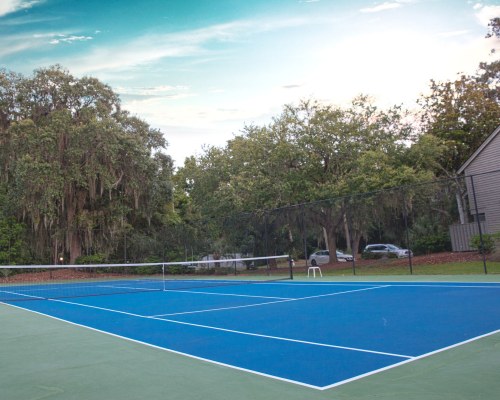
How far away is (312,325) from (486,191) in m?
21.4

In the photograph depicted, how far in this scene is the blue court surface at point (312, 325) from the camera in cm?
565

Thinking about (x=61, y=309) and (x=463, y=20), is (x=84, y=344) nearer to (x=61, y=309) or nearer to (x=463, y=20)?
(x=61, y=309)

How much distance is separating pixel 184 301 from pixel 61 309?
3.43 m

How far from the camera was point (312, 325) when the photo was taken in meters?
8.30

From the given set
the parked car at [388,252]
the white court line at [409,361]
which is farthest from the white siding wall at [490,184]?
the white court line at [409,361]

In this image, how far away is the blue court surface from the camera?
5652 mm

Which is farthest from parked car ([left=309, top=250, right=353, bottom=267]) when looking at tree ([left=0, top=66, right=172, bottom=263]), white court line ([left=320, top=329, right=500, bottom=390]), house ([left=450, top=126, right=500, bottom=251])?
white court line ([left=320, top=329, right=500, bottom=390])

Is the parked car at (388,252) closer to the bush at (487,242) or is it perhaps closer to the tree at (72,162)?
the bush at (487,242)

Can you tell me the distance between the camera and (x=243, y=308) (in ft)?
37.2

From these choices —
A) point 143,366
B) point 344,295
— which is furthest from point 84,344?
point 344,295

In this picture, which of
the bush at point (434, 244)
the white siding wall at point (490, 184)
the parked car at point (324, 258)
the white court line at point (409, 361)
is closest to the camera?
the white court line at point (409, 361)

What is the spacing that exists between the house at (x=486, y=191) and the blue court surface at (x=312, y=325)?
43.5ft

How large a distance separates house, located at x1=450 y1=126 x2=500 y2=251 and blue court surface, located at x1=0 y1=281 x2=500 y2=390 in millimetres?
13273

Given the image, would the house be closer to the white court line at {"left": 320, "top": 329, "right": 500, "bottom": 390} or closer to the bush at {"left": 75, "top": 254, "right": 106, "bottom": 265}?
the white court line at {"left": 320, "top": 329, "right": 500, "bottom": 390}
